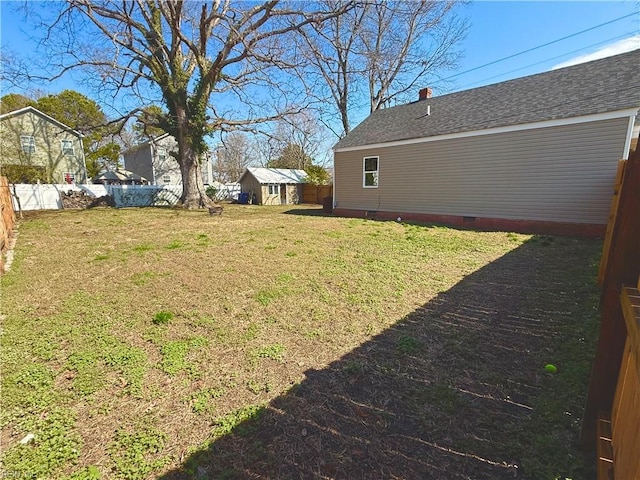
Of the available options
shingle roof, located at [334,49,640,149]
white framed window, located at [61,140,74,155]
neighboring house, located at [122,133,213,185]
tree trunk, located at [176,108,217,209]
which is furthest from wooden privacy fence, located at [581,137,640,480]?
white framed window, located at [61,140,74,155]

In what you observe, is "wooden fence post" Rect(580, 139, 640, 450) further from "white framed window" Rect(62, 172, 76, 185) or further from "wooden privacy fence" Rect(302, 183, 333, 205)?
"white framed window" Rect(62, 172, 76, 185)

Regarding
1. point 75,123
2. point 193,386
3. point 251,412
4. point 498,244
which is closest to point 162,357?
point 193,386

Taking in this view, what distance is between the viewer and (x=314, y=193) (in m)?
24.3

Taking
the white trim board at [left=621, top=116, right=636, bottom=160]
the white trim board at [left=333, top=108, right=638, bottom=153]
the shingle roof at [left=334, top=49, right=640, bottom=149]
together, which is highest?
the shingle roof at [left=334, top=49, right=640, bottom=149]

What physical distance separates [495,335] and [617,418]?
1654 mm

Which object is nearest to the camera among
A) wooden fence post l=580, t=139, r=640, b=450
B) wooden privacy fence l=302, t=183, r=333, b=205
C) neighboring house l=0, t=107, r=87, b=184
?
wooden fence post l=580, t=139, r=640, b=450

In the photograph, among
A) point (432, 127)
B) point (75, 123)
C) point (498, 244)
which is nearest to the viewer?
point (498, 244)

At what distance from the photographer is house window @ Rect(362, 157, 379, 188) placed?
1282 centimetres

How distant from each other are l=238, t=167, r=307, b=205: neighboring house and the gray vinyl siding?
11.5 meters

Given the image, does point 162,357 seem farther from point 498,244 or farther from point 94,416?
point 498,244

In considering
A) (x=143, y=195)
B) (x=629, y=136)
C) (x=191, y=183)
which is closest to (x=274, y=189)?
(x=191, y=183)

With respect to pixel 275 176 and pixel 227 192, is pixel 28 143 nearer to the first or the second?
pixel 227 192

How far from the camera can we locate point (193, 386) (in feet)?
7.57

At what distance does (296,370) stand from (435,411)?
111 centimetres
